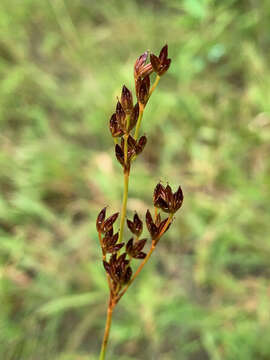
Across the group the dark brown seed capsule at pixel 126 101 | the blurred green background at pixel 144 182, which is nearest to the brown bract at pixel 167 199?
the dark brown seed capsule at pixel 126 101

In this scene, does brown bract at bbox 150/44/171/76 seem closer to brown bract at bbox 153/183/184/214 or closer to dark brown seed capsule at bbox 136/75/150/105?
dark brown seed capsule at bbox 136/75/150/105

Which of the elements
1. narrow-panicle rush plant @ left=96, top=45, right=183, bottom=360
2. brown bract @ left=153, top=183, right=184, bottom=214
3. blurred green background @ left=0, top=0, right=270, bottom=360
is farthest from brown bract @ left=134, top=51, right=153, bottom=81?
blurred green background @ left=0, top=0, right=270, bottom=360

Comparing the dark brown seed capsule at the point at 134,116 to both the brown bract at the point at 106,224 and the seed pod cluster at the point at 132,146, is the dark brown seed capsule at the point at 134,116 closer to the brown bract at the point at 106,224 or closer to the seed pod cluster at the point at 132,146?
the seed pod cluster at the point at 132,146

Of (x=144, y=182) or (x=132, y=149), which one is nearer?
(x=132, y=149)

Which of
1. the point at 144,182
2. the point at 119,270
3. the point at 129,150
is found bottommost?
the point at 119,270

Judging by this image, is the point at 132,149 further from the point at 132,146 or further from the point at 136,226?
the point at 136,226

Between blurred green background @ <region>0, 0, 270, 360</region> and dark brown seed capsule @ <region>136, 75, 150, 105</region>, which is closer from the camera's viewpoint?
dark brown seed capsule @ <region>136, 75, 150, 105</region>

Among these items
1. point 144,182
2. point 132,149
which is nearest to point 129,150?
point 132,149

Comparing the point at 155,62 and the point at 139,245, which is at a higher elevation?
the point at 155,62

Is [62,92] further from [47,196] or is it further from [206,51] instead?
[206,51]
